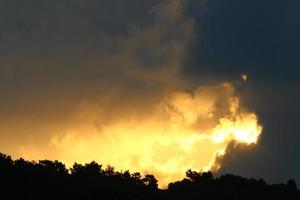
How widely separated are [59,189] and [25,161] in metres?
13.8

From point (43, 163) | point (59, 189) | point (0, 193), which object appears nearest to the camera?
point (0, 193)

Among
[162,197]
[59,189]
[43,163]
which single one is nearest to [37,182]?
[59,189]

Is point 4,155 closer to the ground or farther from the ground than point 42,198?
farther from the ground

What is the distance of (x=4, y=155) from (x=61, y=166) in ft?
57.6

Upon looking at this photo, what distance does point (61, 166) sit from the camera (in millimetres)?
199250

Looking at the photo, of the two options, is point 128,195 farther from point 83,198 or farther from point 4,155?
point 4,155

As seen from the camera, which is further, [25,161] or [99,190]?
[25,161]

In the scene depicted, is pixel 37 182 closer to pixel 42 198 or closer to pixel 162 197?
pixel 42 198

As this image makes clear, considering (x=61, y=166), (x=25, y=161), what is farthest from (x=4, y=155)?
(x=61, y=166)

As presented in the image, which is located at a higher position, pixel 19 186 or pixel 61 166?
pixel 61 166

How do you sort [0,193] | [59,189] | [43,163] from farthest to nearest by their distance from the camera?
[43,163]
[59,189]
[0,193]

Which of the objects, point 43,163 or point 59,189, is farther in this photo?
point 43,163

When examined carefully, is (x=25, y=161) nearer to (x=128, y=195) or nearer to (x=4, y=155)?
(x=4, y=155)

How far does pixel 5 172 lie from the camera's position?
177750 millimetres
